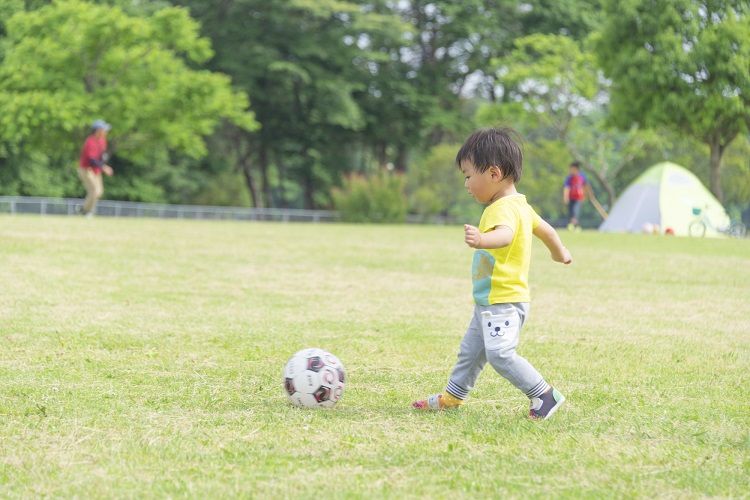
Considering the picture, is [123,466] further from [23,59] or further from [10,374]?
[23,59]

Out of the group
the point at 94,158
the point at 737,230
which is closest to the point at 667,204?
the point at 737,230

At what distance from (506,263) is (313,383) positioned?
1.17 m

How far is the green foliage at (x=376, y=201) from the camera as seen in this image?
129ft

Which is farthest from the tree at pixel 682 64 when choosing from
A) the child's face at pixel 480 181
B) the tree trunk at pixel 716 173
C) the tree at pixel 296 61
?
the child's face at pixel 480 181

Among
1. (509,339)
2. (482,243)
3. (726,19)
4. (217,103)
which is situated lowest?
(509,339)

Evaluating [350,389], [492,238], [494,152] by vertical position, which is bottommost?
[350,389]

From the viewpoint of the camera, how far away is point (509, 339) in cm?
459

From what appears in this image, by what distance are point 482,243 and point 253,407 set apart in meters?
1.47

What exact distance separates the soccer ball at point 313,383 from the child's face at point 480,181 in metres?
1.20

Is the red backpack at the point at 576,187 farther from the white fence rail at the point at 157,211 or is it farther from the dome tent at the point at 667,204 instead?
the white fence rail at the point at 157,211

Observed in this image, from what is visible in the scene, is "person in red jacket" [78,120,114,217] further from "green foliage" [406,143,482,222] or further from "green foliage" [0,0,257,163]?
"green foliage" [406,143,482,222]

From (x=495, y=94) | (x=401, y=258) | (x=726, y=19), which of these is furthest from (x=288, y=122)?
(x=401, y=258)

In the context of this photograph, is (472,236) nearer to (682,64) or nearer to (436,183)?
(682,64)

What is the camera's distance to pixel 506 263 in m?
4.67
